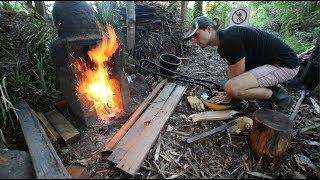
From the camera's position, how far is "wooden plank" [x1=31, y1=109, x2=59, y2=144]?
12.3 feet

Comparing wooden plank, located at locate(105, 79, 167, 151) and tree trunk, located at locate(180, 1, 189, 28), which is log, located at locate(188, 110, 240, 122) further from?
tree trunk, located at locate(180, 1, 189, 28)

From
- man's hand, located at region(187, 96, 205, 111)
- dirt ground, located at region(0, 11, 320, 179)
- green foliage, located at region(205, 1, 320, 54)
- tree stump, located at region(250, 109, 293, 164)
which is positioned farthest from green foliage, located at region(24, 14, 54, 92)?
green foliage, located at region(205, 1, 320, 54)

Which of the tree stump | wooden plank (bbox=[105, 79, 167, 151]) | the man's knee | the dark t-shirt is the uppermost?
the dark t-shirt

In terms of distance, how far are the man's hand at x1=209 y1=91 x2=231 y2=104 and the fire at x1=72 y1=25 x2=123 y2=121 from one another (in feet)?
5.86

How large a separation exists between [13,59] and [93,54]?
168cm

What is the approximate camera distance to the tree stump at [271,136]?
3043 mm

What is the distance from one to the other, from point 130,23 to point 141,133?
339 cm

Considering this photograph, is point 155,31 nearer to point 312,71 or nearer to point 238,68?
point 238,68

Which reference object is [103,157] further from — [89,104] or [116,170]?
[89,104]

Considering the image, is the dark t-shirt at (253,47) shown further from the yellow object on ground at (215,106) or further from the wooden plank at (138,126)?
the wooden plank at (138,126)

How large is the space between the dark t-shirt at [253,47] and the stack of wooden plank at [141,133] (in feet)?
4.53

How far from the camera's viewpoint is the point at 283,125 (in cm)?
314

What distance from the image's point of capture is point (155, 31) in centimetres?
708

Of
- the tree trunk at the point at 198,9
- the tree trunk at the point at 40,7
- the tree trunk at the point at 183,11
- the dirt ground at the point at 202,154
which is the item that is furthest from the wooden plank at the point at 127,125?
the tree trunk at the point at 198,9
